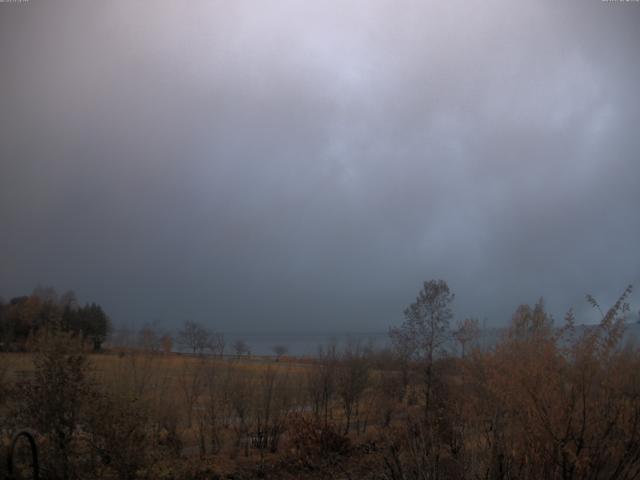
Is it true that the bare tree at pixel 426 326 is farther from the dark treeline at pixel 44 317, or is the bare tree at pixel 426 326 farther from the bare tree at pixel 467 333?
the dark treeline at pixel 44 317

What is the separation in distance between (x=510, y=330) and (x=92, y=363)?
8.61 m

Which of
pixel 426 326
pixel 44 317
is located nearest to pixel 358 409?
pixel 426 326

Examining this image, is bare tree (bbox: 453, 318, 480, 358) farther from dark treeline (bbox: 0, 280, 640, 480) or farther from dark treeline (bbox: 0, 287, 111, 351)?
dark treeline (bbox: 0, 287, 111, 351)

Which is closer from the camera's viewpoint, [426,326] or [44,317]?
[426,326]

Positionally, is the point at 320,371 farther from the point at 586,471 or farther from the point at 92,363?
the point at 586,471

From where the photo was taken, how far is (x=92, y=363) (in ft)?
34.3

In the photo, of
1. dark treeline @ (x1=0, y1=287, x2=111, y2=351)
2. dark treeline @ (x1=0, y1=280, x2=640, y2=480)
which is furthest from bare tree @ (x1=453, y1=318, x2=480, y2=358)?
dark treeline @ (x1=0, y1=287, x2=111, y2=351)

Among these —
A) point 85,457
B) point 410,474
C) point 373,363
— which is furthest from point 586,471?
point 373,363

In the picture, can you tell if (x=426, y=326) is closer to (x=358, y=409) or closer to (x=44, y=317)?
(x=358, y=409)

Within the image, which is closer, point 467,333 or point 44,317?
point 467,333

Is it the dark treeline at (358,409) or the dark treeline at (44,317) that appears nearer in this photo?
the dark treeline at (358,409)

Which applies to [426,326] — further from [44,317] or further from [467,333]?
[44,317]

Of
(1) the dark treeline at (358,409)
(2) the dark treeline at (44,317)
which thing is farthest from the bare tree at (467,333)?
(2) the dark treeline at (44,317)

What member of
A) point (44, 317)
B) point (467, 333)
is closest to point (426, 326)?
point (467, 333)
